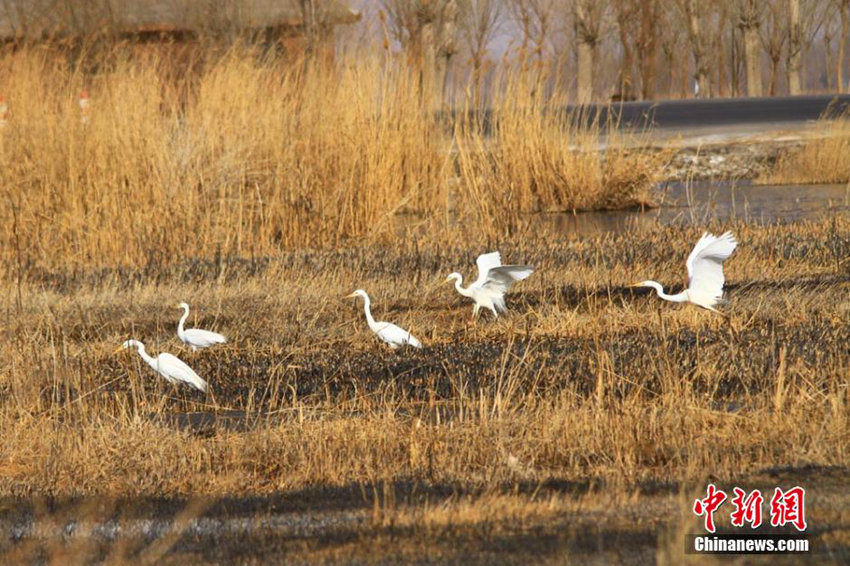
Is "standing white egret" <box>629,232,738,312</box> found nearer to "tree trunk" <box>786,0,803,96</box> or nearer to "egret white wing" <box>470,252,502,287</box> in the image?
"egret white wing" <box>470,252,502,287</box>

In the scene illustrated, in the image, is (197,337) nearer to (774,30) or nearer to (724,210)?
(724,210)

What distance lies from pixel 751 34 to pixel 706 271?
32.3 meters

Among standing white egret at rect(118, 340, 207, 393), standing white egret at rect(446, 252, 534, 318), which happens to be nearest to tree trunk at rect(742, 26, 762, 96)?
standing white egret at rect(446, 252, 534, 318)

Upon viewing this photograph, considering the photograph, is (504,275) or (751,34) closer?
(504,275)

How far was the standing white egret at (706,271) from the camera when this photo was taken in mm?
5750

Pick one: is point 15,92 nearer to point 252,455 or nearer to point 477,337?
point 477,337

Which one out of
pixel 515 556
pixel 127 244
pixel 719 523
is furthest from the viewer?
pixel 127 244

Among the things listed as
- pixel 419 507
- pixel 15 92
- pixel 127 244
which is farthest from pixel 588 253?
pixel 419 507

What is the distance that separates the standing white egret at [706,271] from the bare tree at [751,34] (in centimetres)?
3169

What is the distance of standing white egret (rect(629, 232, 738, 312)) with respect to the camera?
5.75 meters

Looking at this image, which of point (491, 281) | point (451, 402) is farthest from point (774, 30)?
point (451, 402)

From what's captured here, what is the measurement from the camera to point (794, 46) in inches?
1453

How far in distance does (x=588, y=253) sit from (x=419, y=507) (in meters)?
5.02

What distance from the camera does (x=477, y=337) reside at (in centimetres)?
618
